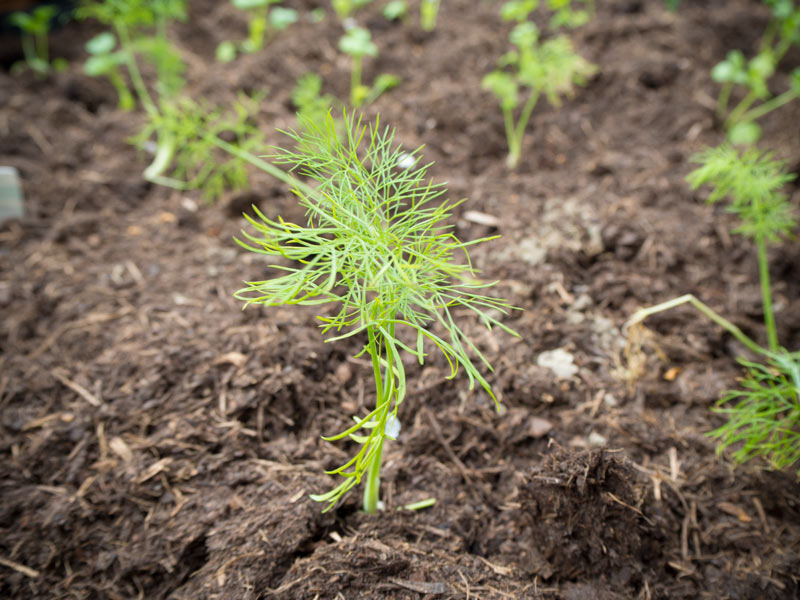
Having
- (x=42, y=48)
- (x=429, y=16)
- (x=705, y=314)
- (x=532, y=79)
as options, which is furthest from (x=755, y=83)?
(x=42, y=48)

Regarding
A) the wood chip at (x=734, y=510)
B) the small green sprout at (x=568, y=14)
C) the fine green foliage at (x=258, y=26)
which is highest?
the fine green foliage at (x=258, y=26)

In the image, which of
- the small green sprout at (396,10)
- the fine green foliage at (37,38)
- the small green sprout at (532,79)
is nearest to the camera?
the small green sprout at (532,79)

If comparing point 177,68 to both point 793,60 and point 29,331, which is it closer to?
point 29,331

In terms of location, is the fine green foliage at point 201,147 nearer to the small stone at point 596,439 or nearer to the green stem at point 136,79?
the green stem at point 136,79

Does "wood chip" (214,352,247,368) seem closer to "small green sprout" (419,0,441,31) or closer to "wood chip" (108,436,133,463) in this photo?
"wood chip" (108,436,133,463)

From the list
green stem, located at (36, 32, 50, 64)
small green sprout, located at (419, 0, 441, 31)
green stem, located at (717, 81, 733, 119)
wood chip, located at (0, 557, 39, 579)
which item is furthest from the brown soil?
small green sprout, located at (419, 0, 441, 31)

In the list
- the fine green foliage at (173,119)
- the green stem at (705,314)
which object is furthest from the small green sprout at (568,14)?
the green stem at (705,314)

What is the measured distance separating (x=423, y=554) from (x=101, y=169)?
2.08 m

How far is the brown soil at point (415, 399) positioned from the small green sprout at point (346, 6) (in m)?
0.97

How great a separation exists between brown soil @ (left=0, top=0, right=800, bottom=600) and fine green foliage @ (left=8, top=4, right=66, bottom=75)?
1.67ft

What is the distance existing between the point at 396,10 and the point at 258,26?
750 millimetres

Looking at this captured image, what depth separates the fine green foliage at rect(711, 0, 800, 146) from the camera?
7.72 ft

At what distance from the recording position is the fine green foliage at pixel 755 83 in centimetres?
235

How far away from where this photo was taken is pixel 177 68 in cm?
261
